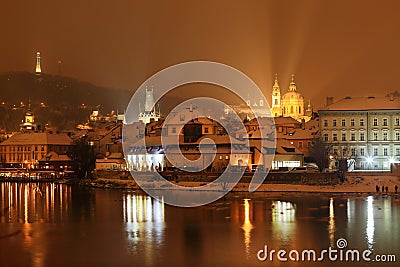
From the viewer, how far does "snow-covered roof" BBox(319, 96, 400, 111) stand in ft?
169

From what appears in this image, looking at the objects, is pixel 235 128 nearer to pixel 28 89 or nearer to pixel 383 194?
pixel 383 194

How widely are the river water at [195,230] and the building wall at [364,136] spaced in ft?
42.8

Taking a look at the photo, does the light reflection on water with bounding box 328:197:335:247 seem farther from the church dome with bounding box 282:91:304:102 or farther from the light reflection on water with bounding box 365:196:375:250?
the church dome with bounding box 282:91:304:102

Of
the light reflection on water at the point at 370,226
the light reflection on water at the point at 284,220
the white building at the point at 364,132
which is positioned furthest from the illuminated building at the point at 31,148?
the light reflection on water at the point at 370,226

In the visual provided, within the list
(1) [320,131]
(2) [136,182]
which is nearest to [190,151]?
(2) [136,182]

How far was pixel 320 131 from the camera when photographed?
52.8m

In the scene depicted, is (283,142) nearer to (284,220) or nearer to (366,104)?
(366,104)

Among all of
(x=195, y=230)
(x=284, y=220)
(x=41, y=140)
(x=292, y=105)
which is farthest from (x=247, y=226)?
(x=292, y=105)

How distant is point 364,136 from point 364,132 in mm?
288

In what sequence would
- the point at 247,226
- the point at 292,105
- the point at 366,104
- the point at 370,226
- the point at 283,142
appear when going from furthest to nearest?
the point at 292,105 < the point at 283,142 < the point at 366,104 < the point at 247,226 < the point at 370,226

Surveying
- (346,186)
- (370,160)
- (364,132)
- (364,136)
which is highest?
(364,132)

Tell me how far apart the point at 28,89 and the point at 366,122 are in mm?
135589

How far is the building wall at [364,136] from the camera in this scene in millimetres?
50969

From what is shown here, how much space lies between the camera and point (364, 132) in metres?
51.6
